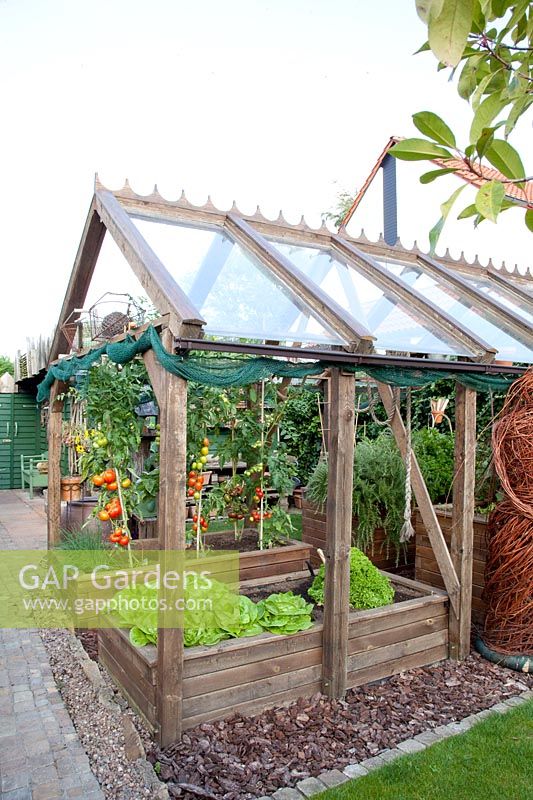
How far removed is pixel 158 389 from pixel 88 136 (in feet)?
24.6

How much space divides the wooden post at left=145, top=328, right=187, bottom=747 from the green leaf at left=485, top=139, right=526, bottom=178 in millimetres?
2071

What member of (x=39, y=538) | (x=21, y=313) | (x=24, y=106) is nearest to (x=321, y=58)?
(x=39, y=538)

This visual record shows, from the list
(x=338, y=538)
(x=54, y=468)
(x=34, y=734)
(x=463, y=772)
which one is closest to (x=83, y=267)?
(x=54, y=468)

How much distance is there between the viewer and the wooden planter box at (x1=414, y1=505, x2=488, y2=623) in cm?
430

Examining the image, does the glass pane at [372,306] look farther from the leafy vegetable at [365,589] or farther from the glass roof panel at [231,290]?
the leafy vegetable at [365,589]

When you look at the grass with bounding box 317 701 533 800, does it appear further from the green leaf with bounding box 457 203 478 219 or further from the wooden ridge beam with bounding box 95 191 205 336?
the green leaf with bounding box 457 203 478 219

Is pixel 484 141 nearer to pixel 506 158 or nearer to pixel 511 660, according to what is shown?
pixel 506 158

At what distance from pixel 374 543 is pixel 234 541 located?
4.34ft

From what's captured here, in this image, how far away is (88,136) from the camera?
→ 889 centimetres

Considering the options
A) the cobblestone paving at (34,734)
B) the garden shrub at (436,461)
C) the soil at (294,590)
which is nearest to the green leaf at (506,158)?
the cobblestone paving at (34,734)

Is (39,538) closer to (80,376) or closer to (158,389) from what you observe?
(80,376)

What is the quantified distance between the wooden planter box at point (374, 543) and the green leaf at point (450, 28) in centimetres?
485

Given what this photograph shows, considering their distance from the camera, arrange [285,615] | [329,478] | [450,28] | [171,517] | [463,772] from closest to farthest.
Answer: [450,28] → [463,772] → [171,517] → [285,615] → [329,478]

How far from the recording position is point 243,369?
9.88 feet
